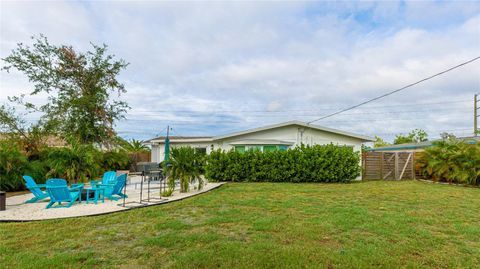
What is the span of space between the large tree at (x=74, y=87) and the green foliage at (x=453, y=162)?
21.1 metres

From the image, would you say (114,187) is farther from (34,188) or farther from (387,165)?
(387,165)

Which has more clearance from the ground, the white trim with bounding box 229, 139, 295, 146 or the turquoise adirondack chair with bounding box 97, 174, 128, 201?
the white trim with bounding box 229, 139, 295, 146

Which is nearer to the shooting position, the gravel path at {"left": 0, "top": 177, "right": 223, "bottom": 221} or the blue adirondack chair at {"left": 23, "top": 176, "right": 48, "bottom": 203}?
the gravel path at {"left": 0, "top": 177, "right": 223, "bottom": 221}

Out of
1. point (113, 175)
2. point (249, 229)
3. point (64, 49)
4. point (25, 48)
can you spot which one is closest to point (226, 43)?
point (113, 175)

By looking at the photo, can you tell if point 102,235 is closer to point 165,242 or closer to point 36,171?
point 165,242

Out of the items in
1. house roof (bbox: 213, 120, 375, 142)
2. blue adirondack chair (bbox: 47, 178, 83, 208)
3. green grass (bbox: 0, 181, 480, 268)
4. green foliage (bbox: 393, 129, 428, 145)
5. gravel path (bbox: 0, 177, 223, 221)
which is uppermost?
green foliage (bbox: 393, 129, 428, 145)

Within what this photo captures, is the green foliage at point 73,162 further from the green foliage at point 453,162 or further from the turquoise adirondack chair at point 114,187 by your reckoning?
the green foliage at point 453,162

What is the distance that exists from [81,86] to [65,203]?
14502 millimetres

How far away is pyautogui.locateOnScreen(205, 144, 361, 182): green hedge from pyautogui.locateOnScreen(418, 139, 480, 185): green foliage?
16.8 feet

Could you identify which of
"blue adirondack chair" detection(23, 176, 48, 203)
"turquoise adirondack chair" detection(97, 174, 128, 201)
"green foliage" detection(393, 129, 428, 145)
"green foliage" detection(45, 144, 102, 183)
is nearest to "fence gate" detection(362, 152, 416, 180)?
"turquoise adirondack chair" detection(97, 174, 128, 201)

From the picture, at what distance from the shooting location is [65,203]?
8.27 metres

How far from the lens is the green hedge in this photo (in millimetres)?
14695

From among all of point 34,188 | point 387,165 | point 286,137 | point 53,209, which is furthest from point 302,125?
point 34,188

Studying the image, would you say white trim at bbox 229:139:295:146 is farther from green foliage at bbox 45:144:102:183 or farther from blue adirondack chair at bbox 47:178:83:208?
blue adirondack chair at bbox 47:178:83:208
